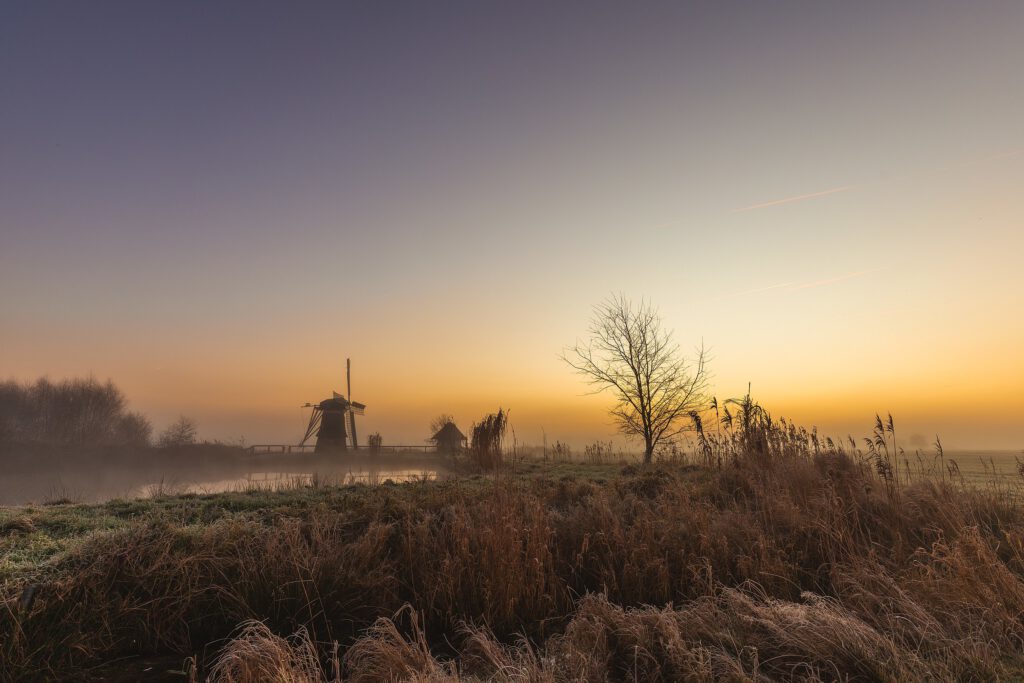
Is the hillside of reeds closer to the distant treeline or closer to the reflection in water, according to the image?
the reflection in water

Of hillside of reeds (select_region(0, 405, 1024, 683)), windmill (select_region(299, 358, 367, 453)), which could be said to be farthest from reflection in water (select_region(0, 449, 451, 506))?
hillside of reeds (select_region(0, 405, 1024, 683))

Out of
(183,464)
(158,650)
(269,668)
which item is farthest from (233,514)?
(183,464)

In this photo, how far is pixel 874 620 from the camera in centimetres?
476

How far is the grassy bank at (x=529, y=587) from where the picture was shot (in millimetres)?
4121

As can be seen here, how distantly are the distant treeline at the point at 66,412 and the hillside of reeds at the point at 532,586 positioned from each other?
170ft

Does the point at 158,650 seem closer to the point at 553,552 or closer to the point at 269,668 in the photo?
the point at 269,668

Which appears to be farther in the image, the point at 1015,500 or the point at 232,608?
the point at 1015,500

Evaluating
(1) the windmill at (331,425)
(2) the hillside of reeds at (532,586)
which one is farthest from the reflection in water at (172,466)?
(2) the hillside of reeds at (532,586)

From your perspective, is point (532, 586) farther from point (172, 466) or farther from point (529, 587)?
point (172, 466)

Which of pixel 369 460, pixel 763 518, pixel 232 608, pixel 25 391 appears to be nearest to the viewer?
pixel 232 608

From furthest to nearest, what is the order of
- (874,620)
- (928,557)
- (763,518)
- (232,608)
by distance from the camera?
(763,518)
(928,557)
(232,608)
(874,620)

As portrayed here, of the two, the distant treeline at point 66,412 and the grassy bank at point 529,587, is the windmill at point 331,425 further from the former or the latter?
the grassy bank at point 529,587

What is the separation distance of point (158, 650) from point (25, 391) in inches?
2593

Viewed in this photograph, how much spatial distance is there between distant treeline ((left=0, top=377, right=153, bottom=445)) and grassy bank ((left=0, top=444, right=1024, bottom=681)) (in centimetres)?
5174
